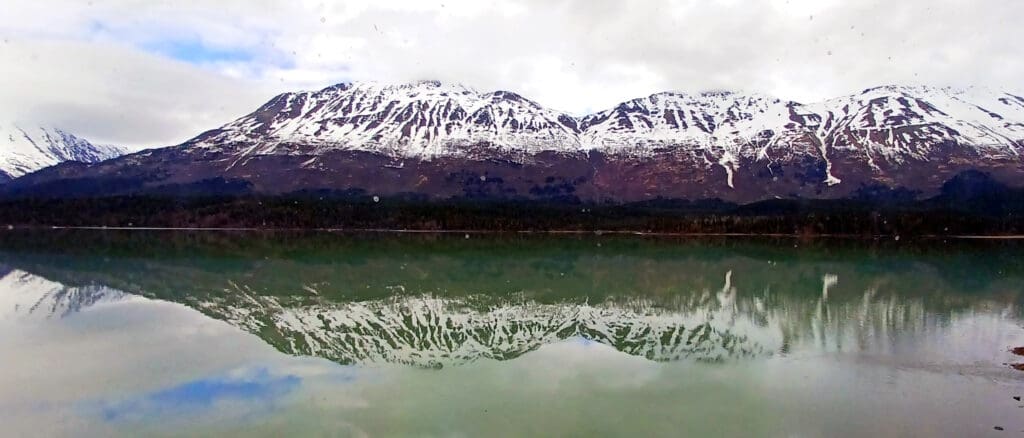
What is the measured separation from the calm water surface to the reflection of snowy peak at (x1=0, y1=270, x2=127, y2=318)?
7.2 inches

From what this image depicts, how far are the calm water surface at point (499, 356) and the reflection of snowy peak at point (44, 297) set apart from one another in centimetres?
18

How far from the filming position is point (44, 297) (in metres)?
27.3

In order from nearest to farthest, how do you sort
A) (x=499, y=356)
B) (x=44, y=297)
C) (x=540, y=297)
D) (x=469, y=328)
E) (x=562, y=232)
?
A: 1. (x=499, y=356)
2. (x=469, y=328)
3. (x=44, y=297)
4. (x=540, y=297)
5. (x=562, y=232)

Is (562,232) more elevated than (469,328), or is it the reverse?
(562,232)

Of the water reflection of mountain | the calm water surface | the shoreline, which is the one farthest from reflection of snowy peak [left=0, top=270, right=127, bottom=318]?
the shoreline

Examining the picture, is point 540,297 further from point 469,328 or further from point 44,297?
point 44,297

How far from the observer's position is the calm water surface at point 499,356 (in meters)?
12.3

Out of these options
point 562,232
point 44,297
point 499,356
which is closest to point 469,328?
point 499,356

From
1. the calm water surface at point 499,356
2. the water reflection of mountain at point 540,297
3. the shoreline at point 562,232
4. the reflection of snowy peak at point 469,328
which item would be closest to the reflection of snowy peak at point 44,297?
the calm water surface at point 499,356

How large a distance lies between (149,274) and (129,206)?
3345 inches

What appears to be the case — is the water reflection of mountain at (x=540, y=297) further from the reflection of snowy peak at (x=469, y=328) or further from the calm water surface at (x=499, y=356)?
the calm water surface at (x=499, y=356)

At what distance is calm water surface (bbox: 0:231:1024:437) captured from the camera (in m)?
12.3

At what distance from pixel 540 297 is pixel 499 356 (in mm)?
12257

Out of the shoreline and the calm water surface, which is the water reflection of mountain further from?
the shoreline
